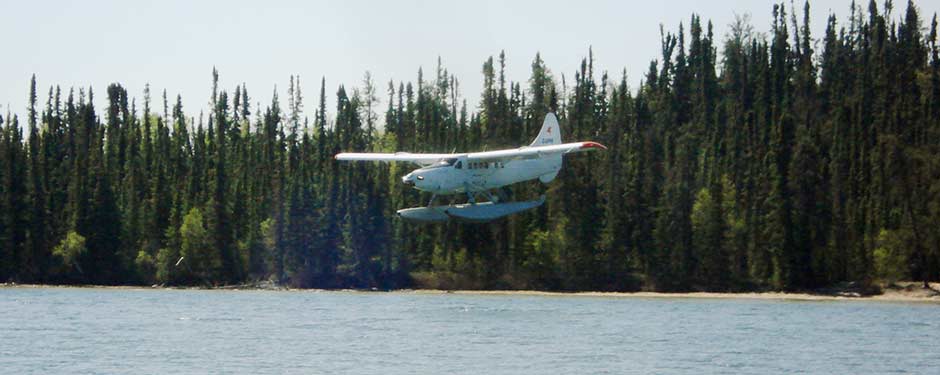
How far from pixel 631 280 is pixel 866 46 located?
1369 inches

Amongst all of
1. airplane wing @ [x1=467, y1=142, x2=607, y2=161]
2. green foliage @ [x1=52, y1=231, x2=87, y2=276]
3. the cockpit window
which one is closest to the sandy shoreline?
green foliage @ [x1=52, y1=231, x2=87, y2=276]

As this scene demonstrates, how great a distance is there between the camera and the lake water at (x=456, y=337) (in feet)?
108

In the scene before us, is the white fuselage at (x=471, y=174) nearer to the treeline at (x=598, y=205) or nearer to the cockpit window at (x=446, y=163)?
the cockpit window at (x=446, y=163)

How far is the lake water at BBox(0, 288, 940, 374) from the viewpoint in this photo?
3294 centimetres

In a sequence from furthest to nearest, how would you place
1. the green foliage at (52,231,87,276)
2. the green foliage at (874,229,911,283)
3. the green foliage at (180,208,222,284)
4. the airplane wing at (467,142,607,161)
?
the green foliage at (180,208,222,284) < the green foliage at (52,231,87,276) < the green foliage at (874,229,911,283) < the airplane wing at (467,142,607,161)

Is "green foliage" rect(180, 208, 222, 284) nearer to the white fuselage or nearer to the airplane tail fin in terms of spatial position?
the airplane tail fin

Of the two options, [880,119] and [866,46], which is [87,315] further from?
[866,46]

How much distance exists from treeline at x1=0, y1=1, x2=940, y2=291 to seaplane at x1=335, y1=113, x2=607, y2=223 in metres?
20.8

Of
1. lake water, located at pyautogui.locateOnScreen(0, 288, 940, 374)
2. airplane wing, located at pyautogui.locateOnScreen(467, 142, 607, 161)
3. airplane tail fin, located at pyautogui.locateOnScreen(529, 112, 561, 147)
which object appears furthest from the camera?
airplane tail fin, located at pyautogui.locateOnScreen(529, 112, 561, 147)

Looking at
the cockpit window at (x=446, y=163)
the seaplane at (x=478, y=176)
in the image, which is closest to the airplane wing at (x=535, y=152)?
the seaplane at (x=478, y=176)

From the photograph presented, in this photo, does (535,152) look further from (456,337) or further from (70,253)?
(70,253)

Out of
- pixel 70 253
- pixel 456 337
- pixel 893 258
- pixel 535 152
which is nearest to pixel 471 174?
pixel 535 152

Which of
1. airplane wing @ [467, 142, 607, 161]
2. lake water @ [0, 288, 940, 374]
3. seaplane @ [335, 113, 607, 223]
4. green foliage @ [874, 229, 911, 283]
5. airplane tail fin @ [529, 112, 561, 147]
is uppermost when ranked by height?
airplane tail fin @ [529, 112, 561, 147]

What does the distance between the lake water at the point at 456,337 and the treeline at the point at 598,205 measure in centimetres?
1110
